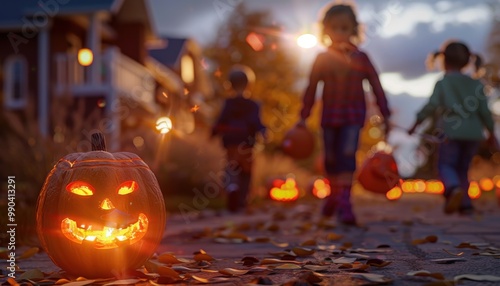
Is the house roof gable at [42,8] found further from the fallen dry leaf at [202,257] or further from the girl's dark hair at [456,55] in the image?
the fallen dry leaf at [202,257]

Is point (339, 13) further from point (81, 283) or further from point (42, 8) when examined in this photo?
point (42, 8)

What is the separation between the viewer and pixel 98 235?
3.39 metres

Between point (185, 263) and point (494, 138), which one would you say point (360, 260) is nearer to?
point (185, 263)

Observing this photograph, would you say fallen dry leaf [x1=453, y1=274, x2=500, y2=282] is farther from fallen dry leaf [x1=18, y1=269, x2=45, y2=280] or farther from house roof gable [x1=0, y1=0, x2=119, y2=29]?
house roof gable [x1=0, y1=0, x2=119, y2=29]

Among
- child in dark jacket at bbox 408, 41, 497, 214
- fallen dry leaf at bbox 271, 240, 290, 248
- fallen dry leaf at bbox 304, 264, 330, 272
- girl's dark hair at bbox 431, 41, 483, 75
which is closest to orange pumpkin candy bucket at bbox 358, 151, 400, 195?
child in dark jacket at bbox 408, 41, 497, 214

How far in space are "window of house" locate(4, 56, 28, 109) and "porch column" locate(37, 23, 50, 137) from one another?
519mm

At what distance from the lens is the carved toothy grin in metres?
3.35

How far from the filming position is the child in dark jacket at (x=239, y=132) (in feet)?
28.4

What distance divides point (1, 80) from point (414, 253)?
58.6 ft

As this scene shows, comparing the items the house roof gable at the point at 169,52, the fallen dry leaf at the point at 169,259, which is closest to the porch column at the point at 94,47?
the house roof gable at the point at 169,52

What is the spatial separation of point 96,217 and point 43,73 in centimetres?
1562

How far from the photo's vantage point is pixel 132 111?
1834cm

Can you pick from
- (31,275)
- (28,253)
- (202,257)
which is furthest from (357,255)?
(28,253)

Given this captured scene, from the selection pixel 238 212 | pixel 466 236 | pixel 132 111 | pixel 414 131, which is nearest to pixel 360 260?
pixel 466 236
